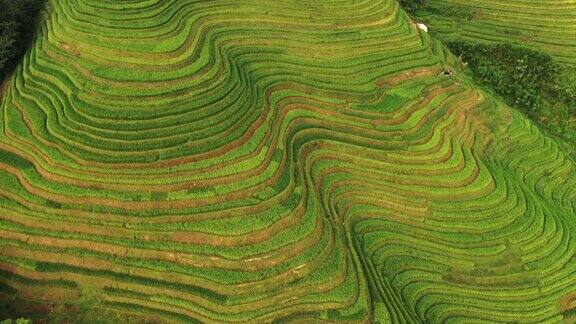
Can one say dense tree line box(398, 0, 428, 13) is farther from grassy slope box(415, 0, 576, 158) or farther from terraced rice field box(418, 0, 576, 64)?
terraced rice field box(418, 0, 576, 64)

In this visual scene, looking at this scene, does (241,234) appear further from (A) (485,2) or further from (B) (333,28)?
(A) (485,2)

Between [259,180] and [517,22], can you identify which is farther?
[517,22]

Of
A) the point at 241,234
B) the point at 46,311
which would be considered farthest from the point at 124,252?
the point at 241,234

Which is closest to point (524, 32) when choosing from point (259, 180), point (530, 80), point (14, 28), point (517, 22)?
point (517, 22)

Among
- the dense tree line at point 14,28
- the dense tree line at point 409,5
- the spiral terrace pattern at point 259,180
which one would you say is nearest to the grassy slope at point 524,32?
the dense tree line at point 409,5

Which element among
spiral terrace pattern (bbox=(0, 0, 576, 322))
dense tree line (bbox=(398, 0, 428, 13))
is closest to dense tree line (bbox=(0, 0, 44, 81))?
spiral terrace pattern (bbox=(0, 0, 576, 322))

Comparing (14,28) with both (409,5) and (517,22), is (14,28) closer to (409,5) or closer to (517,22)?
(409,5)
